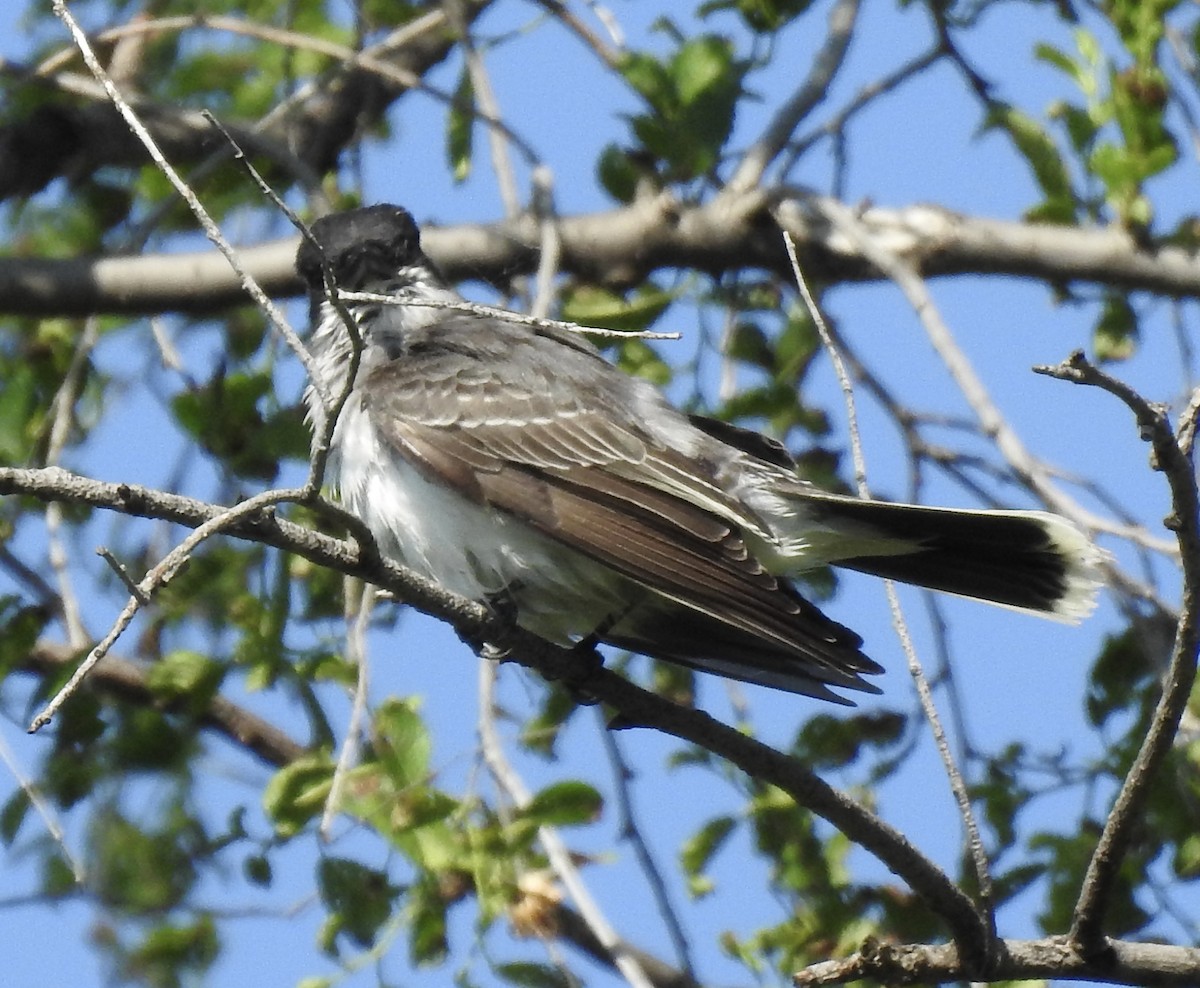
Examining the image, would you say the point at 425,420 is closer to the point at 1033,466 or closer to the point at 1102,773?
the point at 1033,466

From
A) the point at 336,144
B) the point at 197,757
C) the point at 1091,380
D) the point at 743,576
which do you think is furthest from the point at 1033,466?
the point at 336,144

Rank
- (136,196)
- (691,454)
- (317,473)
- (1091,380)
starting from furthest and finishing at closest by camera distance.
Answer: (136,196), (691,454), (317,473), (1091,380)

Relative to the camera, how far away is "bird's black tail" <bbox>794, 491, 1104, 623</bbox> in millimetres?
3504

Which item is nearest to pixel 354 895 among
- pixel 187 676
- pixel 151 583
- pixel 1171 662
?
pixel 187 676

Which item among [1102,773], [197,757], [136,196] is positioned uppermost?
[136,196]

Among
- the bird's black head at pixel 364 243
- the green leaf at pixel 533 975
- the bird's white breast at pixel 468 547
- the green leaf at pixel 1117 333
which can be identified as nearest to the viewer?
the green leaf at pixel 533 975

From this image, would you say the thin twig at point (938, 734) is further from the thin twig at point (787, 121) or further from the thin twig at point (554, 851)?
the thin twig at point (787, 121)

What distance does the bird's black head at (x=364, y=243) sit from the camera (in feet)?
13.4

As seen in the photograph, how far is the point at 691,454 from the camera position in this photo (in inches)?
156

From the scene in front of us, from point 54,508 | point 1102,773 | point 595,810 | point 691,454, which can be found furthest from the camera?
point 54,508

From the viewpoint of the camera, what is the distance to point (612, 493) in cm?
366

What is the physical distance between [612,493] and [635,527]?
0.14 meters

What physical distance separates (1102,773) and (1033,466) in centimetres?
67

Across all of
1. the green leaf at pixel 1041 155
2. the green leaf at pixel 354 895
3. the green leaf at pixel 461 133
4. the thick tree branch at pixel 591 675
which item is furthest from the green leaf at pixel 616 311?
the green leaf at pixel 354 895
